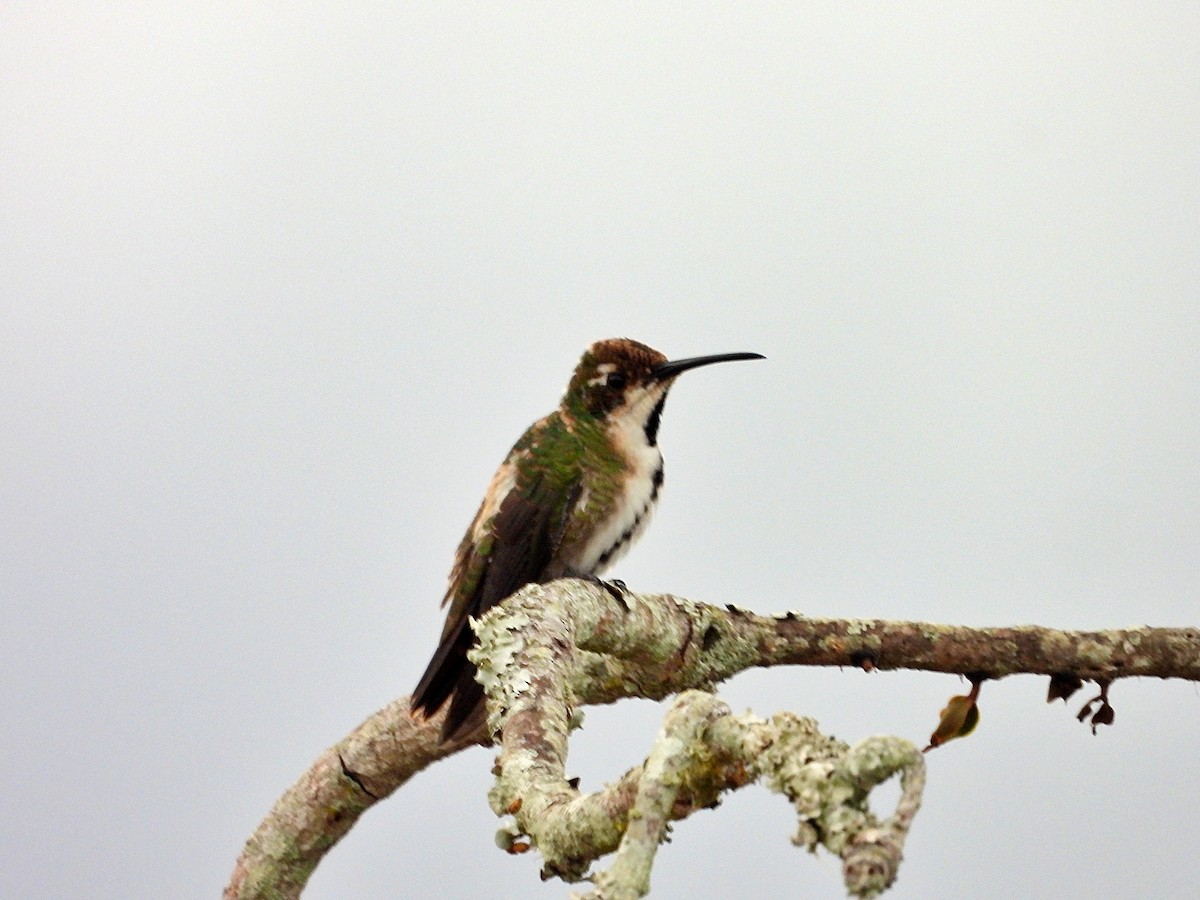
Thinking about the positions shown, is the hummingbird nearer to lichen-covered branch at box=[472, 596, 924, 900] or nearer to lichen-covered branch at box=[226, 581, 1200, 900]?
lichen-covered branch at box=[226, 581, 1200, 900]

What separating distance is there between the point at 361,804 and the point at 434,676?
591 mm

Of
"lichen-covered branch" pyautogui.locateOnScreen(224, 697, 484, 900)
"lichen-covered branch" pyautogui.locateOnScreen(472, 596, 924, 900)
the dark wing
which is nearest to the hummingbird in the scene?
the dark wing

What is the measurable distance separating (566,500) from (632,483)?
0.19 metres

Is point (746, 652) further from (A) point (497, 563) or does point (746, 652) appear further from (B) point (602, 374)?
(B) point (602, 374)

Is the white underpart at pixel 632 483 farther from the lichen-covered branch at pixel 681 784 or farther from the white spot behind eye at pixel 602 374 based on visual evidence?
the lichen-covered branch at pixel 681 784

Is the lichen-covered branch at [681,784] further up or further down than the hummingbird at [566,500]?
further down

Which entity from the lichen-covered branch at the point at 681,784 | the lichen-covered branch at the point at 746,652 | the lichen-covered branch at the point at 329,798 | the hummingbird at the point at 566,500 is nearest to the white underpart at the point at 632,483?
the hummingbird at the point at 566,500

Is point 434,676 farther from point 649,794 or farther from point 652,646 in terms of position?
point 649,794

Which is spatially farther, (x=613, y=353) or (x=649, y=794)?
(x=613, y=353)

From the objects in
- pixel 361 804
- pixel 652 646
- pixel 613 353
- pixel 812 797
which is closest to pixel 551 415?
pixel 613 353

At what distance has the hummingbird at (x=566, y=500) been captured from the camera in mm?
3111

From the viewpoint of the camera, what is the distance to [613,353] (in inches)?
143

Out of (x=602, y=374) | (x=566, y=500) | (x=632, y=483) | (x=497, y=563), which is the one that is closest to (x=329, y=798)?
(x=497, y=563)

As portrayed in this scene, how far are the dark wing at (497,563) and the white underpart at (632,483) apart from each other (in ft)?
0.29
